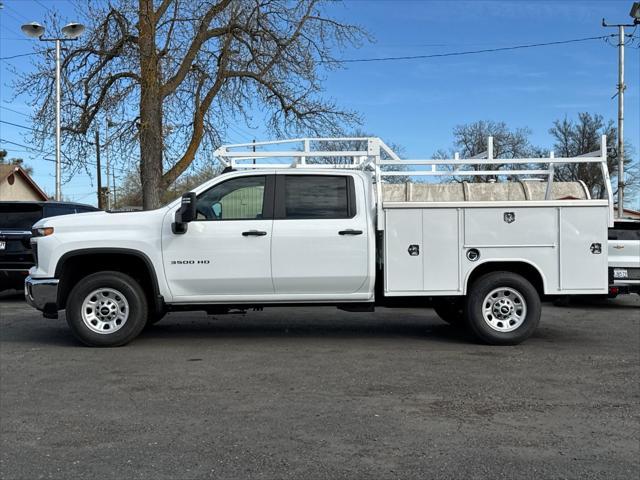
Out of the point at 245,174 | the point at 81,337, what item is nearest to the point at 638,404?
the point at 245,174

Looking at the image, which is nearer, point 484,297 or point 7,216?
point 484,297

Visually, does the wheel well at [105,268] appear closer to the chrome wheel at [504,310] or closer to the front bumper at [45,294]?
the front bumper at [45,294]

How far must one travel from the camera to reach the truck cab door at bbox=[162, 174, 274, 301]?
738cm

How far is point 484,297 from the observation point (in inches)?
298

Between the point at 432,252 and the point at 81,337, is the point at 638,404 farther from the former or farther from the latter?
the point at 81,337

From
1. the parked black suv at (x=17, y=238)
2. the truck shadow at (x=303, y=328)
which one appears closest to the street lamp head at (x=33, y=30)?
the parked black suv at (x=17, y=238)

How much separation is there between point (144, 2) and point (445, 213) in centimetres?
1392

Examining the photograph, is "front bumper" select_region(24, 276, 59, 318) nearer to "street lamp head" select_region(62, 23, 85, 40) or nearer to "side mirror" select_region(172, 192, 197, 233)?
"side mirror" select_region(172, 192, 197, 233)

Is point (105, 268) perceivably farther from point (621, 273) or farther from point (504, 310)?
point (621, 273)

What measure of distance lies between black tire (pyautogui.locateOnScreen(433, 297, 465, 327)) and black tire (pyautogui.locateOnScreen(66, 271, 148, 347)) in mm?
3679

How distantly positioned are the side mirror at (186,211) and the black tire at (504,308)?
3470 millimetres

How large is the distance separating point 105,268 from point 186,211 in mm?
1416

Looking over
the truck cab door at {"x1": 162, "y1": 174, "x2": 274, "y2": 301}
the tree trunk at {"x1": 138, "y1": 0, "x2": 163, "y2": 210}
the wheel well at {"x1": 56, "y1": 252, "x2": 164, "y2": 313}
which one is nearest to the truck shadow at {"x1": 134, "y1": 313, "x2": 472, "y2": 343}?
the wheel well at {"x1": 56, "y1": 252, "x2": 164, "y2": 313}

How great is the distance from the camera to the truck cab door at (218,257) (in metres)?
7.38
